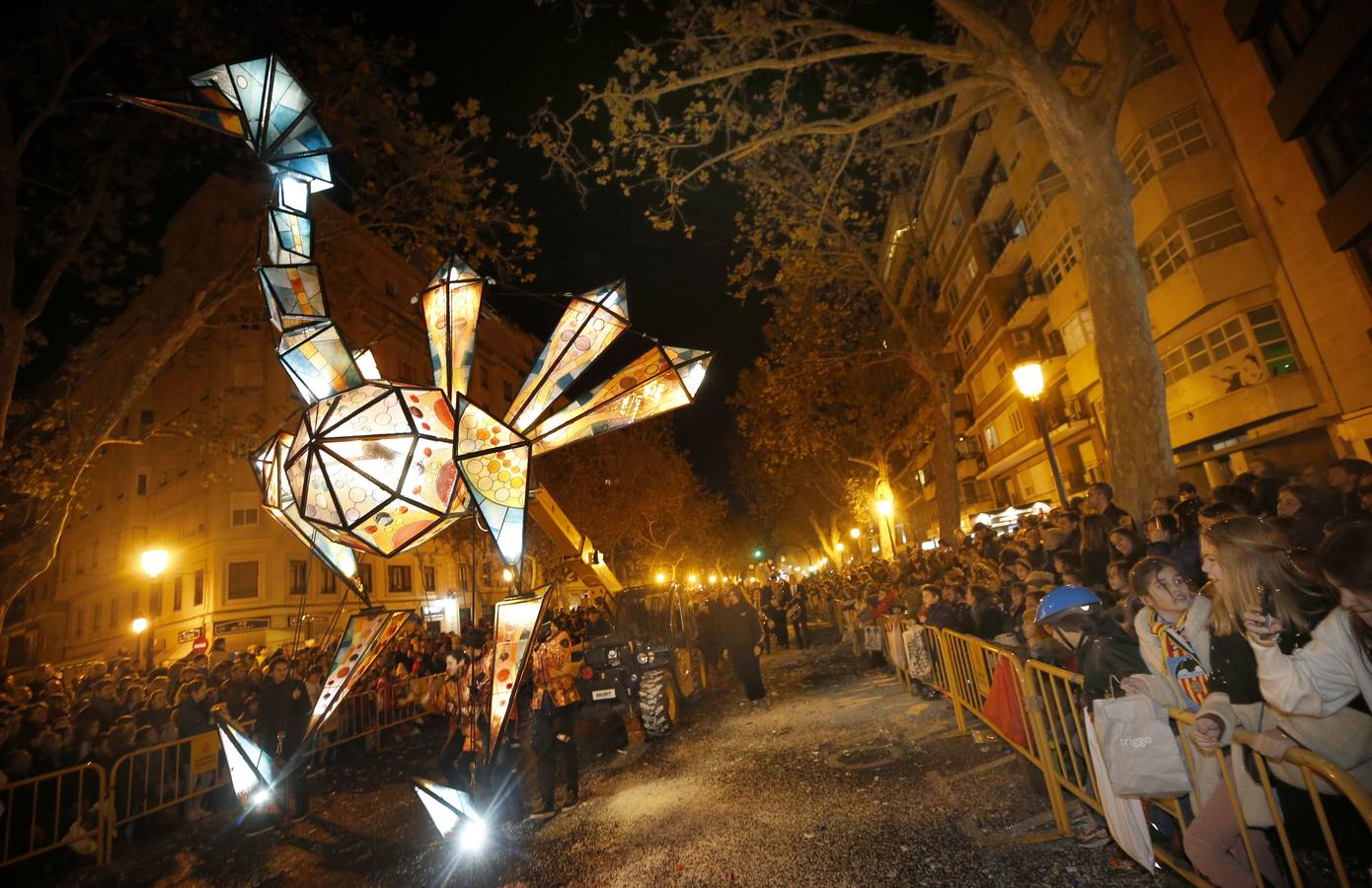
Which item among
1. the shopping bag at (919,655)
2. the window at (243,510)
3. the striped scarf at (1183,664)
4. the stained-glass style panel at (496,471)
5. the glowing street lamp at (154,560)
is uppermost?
the window at (243,510)

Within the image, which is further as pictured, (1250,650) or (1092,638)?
(1092,638)

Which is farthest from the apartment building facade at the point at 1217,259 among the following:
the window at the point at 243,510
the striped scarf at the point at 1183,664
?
the window at the point at 243,510

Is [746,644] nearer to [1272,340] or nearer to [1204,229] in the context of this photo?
[1272,340]

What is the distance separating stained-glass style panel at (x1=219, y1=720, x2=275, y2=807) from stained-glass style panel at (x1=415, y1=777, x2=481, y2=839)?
6.61 ft

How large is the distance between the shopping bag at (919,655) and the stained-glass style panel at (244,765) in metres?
7.61

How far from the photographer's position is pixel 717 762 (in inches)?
297

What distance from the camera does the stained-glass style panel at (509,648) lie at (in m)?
4.76

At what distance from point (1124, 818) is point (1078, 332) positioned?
906 inches

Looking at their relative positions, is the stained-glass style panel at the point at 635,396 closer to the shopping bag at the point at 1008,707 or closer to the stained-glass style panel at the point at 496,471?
the stained-glass style panel at the point at 496,471

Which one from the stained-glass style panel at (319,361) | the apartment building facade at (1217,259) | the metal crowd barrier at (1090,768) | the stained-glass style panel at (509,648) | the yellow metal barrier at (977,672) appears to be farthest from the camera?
the apartment building facade at (1217,259)

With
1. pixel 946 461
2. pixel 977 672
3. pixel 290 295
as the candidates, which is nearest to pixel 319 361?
pixel 290 295

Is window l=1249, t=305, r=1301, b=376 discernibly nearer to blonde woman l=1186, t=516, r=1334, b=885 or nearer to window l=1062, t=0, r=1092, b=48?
window l=1062, t=0, r=1092, b=48

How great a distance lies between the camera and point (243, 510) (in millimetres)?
28547

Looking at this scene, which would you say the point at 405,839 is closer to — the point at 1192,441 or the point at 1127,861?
the point at 1127,861
